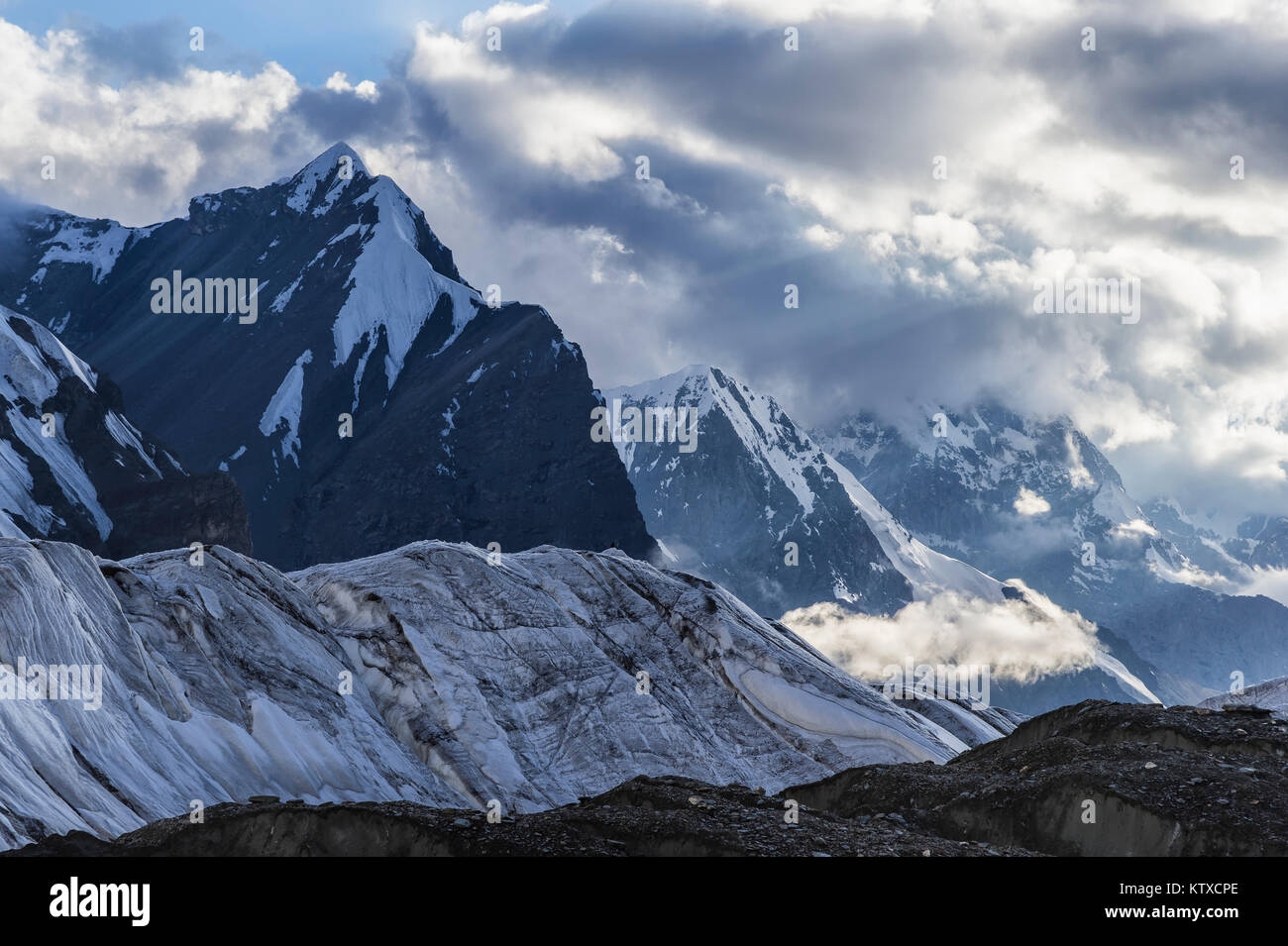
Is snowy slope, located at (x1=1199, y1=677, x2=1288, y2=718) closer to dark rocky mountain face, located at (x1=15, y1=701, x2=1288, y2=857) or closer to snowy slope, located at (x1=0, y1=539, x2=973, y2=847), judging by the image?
snowy slope, located at (x1=0, y1=539, x2=973, y2=847)

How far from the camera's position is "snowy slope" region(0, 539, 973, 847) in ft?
239

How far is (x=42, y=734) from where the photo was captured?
67062 mm

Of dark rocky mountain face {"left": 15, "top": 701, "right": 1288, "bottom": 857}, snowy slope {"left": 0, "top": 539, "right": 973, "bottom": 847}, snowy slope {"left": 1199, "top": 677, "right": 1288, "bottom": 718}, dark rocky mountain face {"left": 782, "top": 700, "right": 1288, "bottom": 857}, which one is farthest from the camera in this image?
snowy slope {"left": 1199, "top": 677, "right": 1288, "bottom": 718}

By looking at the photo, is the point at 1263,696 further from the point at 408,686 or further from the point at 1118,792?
the point at 408,686

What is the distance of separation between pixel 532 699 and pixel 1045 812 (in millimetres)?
50908

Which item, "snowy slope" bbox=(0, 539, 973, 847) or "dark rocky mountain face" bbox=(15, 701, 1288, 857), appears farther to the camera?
"snowy slope" bbox=(0, 539, 973, 847)

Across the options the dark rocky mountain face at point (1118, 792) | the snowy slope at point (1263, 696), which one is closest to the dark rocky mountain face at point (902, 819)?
the dark rocky mountain face at point (1118, 792)

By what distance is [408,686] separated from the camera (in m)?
97.2

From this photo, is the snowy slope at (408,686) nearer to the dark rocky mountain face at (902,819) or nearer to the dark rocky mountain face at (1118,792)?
the dark rocky mountain face at (902,819)

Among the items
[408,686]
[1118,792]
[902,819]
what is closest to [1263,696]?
[902,819]

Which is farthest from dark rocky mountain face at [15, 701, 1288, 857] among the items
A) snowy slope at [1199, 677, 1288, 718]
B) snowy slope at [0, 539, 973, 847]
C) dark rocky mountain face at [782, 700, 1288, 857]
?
snowy slope at [1199, 677, 1288, 718]
